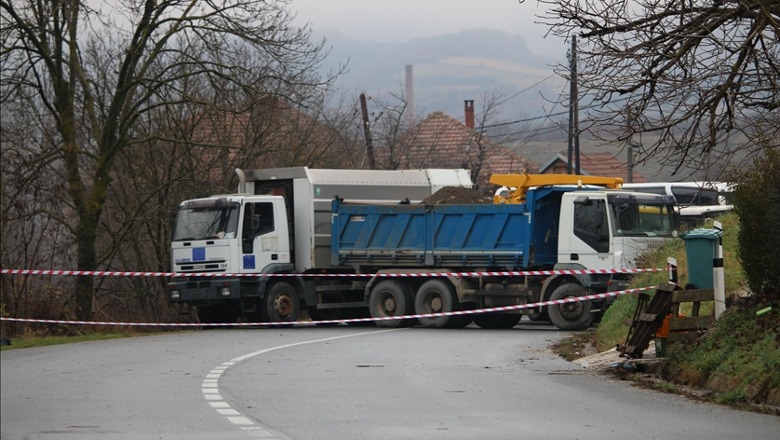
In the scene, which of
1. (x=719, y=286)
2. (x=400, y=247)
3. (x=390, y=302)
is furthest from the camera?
(x=390, y=302)

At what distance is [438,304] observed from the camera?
91.1 ft

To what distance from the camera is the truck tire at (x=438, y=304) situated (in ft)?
90.1

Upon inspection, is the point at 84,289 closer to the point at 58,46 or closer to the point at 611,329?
the point at 58,46

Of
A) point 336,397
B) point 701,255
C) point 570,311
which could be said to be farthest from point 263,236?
point 336,397

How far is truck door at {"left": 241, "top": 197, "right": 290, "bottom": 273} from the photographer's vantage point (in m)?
29.2

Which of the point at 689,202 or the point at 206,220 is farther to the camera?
the point at 689,202

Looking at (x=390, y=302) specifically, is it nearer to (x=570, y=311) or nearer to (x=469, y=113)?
(x=570, y=311)

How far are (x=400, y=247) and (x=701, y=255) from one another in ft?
40.6

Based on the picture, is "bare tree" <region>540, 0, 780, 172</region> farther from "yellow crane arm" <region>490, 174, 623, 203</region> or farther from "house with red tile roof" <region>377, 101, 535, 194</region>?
"house with red tile roof" <region>377, 101, 535, 194</region>

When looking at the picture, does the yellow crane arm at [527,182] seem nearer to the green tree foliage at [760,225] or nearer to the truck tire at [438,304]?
the truck tire at [438,304]

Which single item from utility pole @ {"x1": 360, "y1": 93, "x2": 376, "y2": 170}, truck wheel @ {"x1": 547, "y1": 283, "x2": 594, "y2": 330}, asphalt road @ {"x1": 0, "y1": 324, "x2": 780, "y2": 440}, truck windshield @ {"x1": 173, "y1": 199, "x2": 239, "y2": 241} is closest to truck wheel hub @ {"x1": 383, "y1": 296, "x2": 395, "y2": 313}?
truck windshield @ {"x1": 173, "y1": 199, "x2": 239, "y2": 241}

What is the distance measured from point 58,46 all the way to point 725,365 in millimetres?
19871

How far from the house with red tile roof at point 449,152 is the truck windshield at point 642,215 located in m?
24.6

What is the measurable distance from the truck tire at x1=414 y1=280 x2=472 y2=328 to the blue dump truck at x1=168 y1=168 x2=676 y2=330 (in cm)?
3
